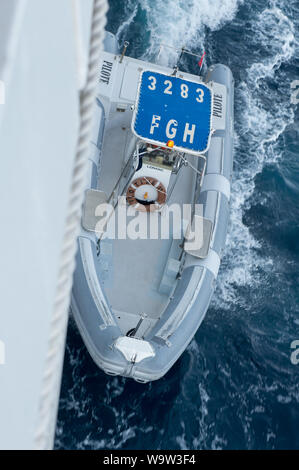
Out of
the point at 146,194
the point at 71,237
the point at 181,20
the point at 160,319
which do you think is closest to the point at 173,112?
the point at 146,194

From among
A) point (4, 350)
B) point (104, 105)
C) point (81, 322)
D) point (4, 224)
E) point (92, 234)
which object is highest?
point (4, 224)

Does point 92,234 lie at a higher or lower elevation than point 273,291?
higher

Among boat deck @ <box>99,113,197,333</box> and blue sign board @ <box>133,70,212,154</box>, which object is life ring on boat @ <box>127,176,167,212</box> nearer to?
boat deck @ <box>99,113,197,333</box>

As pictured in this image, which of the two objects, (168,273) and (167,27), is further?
(167,27)

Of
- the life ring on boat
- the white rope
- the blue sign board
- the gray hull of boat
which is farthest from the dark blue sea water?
the white rope

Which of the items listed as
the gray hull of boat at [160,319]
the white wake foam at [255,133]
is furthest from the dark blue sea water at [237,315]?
the gray hull of boat at [160,319]

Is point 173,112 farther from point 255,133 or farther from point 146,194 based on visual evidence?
point 255,133

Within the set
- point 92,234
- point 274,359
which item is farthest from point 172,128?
point 274,359
